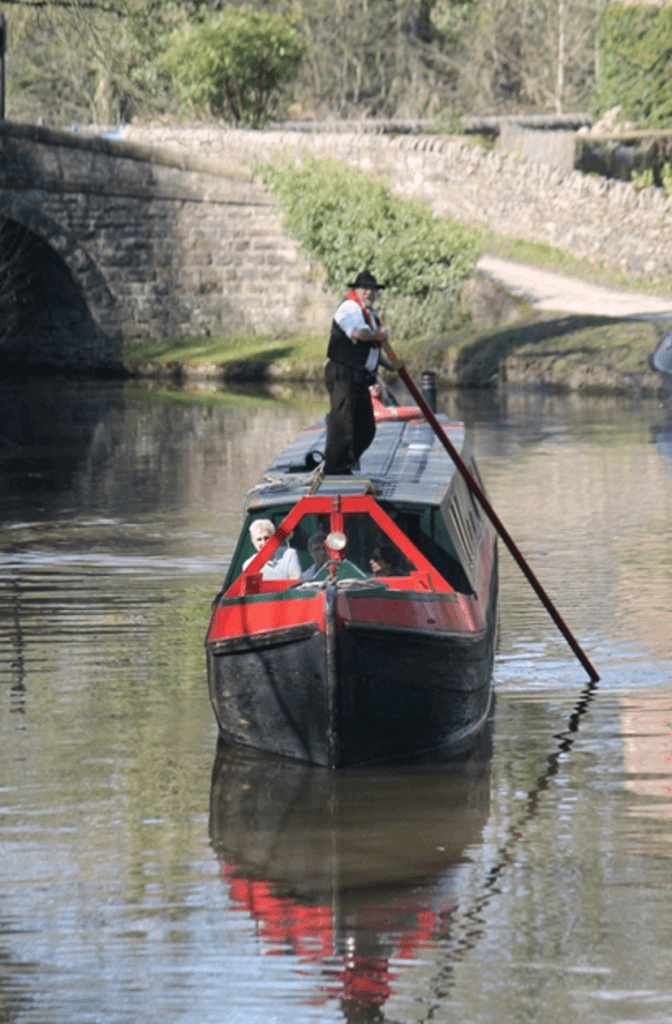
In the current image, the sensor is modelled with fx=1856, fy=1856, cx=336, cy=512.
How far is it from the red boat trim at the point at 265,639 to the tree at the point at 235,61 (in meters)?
37.9

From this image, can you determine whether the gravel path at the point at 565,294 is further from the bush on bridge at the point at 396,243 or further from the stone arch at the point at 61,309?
the stone arch at the point at 61,309

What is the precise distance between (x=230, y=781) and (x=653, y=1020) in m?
3.85

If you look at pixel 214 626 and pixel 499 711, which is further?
pixel 499 711

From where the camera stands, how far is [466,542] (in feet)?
41.0

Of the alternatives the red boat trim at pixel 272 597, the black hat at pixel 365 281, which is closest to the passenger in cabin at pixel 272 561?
the red boat trim at pixel 272 597

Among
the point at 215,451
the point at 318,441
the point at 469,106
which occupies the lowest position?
the point at 215,451

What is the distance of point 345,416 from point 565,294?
26591mm

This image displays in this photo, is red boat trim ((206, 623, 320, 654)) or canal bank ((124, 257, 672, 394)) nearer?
red boat trim ((206, 623, 320, 654))

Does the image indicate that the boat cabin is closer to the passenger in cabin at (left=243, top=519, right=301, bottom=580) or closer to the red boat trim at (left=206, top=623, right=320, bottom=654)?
the passenger in cabin at (left=243, top=519, right=301, bottom=580)

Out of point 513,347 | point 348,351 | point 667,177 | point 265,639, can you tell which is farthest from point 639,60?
point 265,639

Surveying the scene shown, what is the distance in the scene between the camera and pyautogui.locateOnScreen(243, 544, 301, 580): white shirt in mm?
11320

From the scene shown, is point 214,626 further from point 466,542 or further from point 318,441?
point 318,441

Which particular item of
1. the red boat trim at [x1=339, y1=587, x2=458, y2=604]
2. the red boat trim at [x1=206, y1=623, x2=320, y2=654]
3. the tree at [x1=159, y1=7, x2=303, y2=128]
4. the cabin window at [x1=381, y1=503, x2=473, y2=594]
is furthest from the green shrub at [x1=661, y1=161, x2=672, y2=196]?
the red boat trim at [x1=206, y1=623, x2=320, y2=654]

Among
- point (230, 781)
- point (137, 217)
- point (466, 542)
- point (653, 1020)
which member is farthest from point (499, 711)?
point (137, 217)
